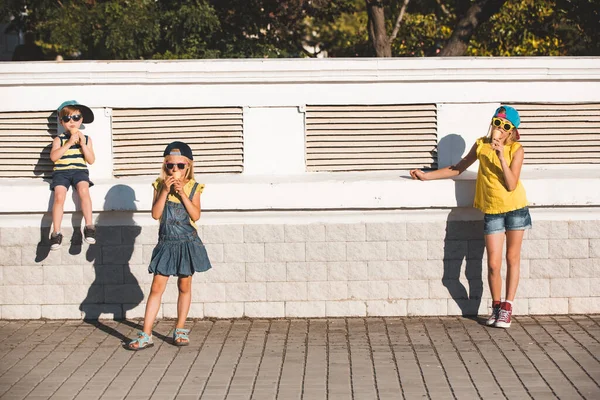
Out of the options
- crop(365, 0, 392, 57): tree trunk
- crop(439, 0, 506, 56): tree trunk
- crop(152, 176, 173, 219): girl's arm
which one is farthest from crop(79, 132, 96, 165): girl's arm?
crop(365, 0, 392, 57): tree trunk

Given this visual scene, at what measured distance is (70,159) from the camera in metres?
8.97

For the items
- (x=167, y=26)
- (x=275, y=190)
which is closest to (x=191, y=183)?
(x=275, y=190)

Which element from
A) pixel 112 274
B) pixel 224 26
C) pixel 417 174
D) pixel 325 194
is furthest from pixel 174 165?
pixel 224 26

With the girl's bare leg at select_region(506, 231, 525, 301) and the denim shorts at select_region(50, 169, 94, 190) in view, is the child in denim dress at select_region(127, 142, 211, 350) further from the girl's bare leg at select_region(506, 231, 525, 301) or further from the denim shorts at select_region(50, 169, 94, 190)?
the girl's bare leg at select_region(506, 231, 525, 301)

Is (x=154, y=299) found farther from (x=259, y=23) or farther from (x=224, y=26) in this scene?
(x=259, y=23)

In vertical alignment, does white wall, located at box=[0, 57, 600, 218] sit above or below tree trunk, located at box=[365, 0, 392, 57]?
below

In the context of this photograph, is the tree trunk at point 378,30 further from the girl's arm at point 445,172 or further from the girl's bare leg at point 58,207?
the girl's bare leg at point 58,207

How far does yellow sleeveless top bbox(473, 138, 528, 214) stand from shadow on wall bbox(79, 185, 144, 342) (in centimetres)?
299

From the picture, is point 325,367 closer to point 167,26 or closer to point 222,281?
point 222,281

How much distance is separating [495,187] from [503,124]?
0.52 meters

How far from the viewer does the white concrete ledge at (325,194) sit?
893cm

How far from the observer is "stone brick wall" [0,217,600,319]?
29.8ft

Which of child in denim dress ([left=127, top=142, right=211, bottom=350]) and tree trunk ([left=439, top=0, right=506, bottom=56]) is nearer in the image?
child in denim dress ([left=127, top=142, right=211, bottom=350])

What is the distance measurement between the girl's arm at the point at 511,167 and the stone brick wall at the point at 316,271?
0.72m
